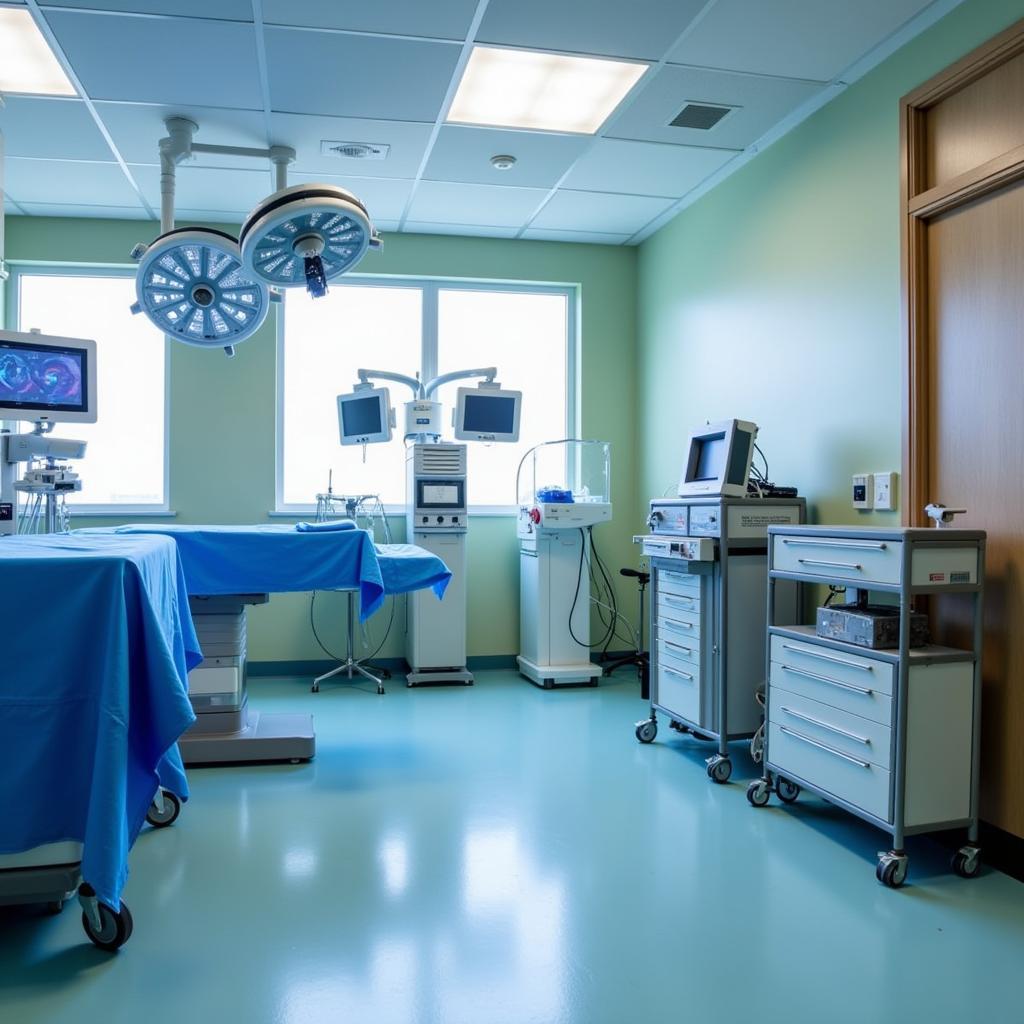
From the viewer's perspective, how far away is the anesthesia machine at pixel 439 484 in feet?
16.0

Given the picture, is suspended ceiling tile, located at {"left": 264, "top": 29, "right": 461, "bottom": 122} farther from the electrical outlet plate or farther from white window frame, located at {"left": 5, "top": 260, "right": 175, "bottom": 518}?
the electrical outlet plate

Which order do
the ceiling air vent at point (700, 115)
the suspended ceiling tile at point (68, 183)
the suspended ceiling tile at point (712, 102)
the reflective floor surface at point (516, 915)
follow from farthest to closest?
1. the suspended ceiling tile at point (68, 183)
2. the ceiling air vent at point (700, 115)
3. the suspended ceiling tile at point (712, 102)
4. the reflective floor surface at point (516, 915)

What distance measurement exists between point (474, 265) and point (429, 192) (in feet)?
2.78

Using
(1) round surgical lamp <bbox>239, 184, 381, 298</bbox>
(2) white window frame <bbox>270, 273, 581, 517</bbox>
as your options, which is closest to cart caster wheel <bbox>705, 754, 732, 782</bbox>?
(1) round surgical lamp <bbox>239, 184, 381, 298</bbox>

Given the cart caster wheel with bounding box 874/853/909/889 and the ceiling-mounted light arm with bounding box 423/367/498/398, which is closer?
the cart caster wheel with bounding box 874/853/909/889

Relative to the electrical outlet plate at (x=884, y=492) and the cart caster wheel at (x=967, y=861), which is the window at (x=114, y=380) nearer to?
the electrical outlet plate at (x=884, y=492)

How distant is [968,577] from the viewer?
244 cm

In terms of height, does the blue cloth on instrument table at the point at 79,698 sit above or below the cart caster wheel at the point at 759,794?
above

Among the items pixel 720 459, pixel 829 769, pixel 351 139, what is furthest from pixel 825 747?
pixel 351 139

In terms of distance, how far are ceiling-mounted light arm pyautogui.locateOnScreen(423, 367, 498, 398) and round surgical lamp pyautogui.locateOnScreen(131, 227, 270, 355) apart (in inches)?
68.5

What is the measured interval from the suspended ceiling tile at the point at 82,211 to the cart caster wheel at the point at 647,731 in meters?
3.93

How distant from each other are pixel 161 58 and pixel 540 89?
1.46 meters

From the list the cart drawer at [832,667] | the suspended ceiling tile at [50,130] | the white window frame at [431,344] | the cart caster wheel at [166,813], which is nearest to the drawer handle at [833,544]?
the cart drawer at [832,667]

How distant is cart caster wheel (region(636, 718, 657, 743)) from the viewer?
12.2 ft
